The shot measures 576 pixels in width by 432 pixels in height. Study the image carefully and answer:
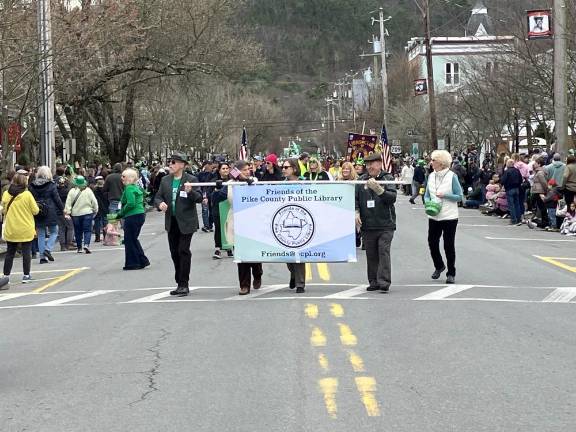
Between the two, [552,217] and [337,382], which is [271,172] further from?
[337,382]

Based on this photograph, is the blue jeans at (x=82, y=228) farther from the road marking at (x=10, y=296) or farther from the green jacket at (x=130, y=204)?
the road marking at (x=10, y=296)

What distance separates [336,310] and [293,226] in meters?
2.28

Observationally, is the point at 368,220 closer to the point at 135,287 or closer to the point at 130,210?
the point at 135,287

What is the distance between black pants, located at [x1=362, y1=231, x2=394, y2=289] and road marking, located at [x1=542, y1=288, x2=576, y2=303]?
2.06m

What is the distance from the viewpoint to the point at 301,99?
126375 millimetres

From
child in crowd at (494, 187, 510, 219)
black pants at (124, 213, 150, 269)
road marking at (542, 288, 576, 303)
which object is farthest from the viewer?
child in crowd at (494, 187, 510, 219)

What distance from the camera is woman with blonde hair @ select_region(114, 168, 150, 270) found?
17453 millimetres


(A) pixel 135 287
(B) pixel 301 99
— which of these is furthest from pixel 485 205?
(B) pixel 301 99

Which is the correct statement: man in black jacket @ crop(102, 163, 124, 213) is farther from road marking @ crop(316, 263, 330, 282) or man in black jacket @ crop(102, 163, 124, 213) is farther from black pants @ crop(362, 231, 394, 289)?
black pants @ crop(362, 231, 394, 289)

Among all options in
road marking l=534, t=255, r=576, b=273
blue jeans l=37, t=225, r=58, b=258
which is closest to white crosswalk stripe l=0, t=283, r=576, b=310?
road marking l=534, t=255, r=576, b=273

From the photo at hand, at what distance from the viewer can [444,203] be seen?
45.6ft

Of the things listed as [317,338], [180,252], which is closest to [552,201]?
[180,252]

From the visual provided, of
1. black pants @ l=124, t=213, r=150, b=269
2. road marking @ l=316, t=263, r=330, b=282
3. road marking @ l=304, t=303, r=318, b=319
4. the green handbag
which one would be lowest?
road marking @ l=316, t=263, r=330, b=282

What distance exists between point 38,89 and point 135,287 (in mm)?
14274
